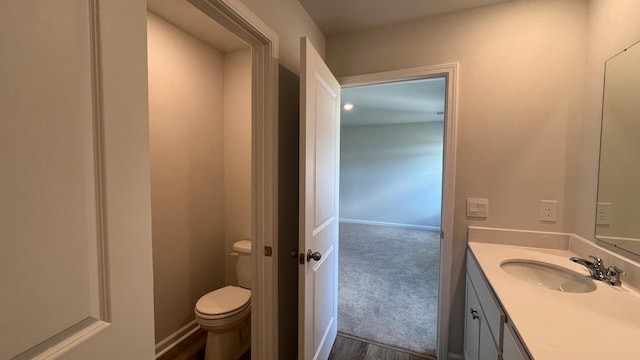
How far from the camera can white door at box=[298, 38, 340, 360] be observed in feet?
4.14

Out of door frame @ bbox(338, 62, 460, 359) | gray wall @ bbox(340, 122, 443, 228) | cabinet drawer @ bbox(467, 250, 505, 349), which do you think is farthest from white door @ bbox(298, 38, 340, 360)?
gray wall @ bbox(340, 122, 443, 228)

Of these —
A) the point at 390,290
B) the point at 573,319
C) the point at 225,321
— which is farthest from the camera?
the point at 390,290

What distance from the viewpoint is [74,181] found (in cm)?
49

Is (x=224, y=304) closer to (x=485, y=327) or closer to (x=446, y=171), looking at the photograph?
(x=485, y=327)

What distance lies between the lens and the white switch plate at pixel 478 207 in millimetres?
1699

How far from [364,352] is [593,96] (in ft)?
7.12

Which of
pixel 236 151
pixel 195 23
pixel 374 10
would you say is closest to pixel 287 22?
pixel 374 10

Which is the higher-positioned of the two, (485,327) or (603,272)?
(603,272)

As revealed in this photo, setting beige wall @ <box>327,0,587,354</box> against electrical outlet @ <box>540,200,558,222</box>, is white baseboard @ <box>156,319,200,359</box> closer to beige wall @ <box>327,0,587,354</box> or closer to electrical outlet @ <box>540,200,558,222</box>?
beige wall @ <box>327,0,587,354</box>

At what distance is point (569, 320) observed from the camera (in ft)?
2.83

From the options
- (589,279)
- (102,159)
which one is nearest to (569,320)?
(589,279)

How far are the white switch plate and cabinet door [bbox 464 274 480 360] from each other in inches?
16.9

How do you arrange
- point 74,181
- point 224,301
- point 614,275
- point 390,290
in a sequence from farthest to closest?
point 390,290
point 224,301
point 614,275
point 74,181

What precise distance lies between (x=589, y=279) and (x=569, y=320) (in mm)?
524
